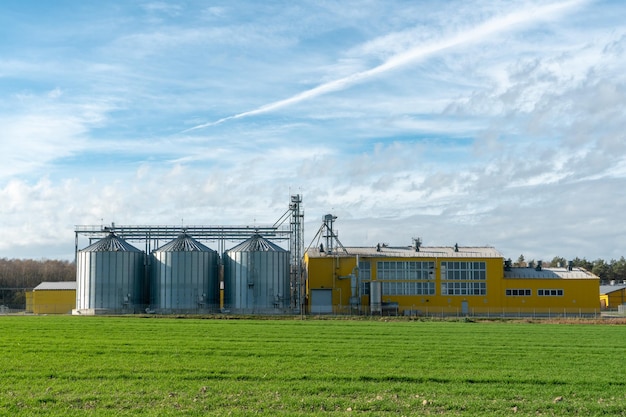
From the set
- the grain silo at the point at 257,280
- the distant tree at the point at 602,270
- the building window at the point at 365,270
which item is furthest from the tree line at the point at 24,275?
the distant tree at the point at 602,270

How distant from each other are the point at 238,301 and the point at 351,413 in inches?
2529

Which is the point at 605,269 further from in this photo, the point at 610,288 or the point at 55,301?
the point at 55,301

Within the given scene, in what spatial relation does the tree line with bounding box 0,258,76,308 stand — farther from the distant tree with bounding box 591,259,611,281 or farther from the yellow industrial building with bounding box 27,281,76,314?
the distant tree with bounding box 591,259,611,281

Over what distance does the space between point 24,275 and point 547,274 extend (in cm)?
10726

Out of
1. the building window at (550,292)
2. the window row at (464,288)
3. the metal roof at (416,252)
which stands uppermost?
the metal roof at (416,252)

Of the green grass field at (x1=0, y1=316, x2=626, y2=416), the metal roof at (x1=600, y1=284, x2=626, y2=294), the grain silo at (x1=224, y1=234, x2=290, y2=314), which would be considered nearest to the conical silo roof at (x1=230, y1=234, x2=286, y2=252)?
the grain silo at (x1=224, y1=234, x2=290, y2=314)

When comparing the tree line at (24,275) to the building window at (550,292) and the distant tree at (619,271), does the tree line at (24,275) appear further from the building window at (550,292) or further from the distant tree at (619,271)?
the distant tree at (619,271)

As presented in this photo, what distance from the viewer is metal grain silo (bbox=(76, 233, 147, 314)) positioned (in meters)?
80.9

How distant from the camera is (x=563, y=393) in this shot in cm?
2062

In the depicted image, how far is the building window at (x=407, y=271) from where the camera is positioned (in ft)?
284

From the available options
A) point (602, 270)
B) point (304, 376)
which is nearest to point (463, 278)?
point (304, 376)

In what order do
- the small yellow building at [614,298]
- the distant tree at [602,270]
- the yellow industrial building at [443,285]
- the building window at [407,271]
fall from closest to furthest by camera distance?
1. the yellow industrial building at [443,285]
2. the building window at [407,271]
3. the small yellow building at [614,298]
4. the distant tree at [602,270]

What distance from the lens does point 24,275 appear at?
151625 millimetres

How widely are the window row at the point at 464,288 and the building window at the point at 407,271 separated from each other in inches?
77.3
